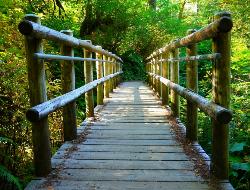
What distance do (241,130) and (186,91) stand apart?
2674 millimetres

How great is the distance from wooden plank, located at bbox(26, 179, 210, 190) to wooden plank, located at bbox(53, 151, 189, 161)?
0.71 meters

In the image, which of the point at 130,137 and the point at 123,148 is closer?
the point at 123,148

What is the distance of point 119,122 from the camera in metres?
6.01

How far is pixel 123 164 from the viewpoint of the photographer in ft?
11.9

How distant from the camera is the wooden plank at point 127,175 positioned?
127 inches

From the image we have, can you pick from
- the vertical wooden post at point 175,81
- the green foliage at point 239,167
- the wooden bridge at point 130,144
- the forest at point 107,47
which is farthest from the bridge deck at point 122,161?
the green foliage at point 239,167

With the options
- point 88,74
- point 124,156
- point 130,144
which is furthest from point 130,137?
point 88,74

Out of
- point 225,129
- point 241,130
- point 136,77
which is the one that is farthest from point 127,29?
point 225,129

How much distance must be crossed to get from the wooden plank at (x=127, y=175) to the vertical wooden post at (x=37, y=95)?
0.22 meters

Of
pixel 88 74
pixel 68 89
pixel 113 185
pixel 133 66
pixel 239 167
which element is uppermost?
pixel 133 66

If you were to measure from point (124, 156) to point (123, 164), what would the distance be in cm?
29

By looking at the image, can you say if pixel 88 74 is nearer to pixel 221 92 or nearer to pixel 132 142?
pixel 132 142

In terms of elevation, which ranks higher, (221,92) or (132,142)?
(221,92)

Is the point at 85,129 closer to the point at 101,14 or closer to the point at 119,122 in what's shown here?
the point at 119,122
